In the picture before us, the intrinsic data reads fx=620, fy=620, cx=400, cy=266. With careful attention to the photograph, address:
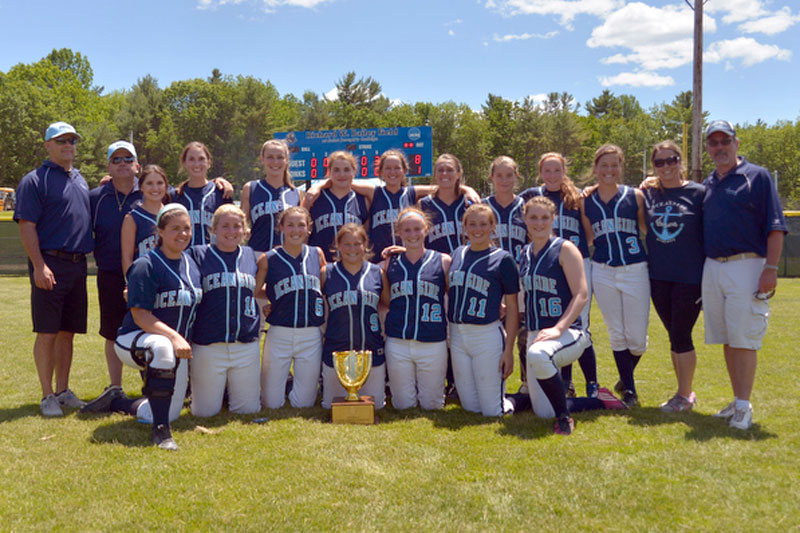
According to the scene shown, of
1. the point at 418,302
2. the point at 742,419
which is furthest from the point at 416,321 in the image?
the point at 742,419

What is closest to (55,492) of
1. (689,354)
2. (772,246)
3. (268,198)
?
(268,198)

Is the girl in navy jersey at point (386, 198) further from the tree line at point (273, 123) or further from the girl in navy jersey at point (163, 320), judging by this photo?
the tree line at point (273, 123)

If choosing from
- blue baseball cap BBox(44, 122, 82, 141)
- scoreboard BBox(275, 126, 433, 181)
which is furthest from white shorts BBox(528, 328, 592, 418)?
scoreboard BBox(275, 126, 433, 181)

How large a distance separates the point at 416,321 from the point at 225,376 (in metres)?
1.45

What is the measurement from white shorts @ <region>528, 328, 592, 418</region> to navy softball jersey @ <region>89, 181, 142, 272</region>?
3.27 m

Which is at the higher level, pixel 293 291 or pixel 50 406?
pixel 293 291

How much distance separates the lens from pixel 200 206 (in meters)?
4.99

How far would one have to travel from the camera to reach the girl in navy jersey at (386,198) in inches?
203

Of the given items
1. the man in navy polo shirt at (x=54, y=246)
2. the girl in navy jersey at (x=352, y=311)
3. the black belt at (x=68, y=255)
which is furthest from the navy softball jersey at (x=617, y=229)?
the black belt at (x=68, y=255)

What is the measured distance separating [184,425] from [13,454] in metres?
1.00

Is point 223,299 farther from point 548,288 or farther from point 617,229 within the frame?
point 617,229

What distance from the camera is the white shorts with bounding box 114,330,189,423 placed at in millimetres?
3867

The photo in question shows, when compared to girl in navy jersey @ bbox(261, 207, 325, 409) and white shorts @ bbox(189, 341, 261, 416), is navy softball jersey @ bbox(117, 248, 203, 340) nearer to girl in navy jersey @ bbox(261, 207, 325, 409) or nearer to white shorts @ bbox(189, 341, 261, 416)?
white shorts @ bbox(189, 341, 261, 416)

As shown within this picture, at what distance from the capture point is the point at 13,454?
3.71 meters
